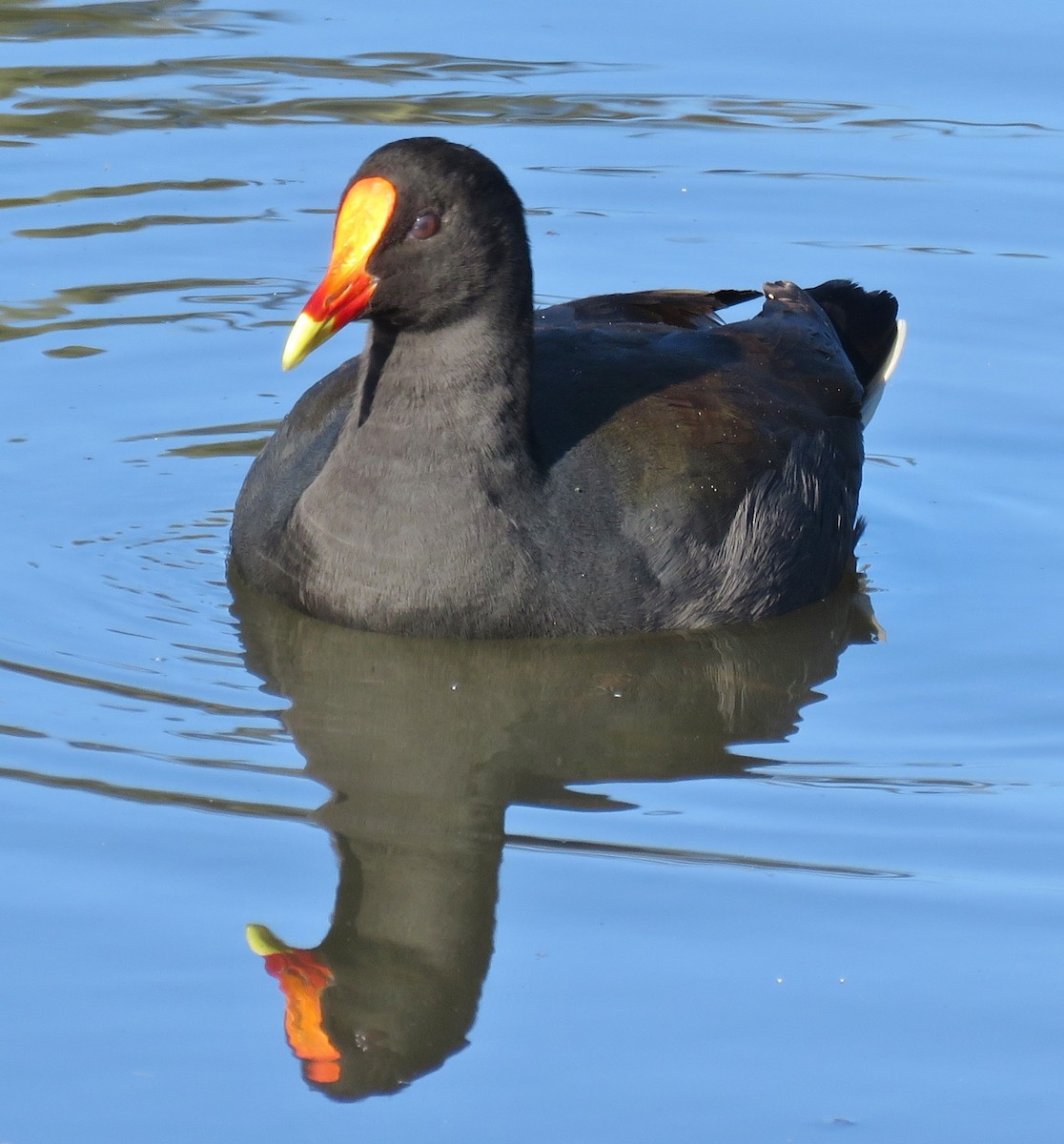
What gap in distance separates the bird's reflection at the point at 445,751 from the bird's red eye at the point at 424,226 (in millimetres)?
1219

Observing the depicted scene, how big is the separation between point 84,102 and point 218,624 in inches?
209

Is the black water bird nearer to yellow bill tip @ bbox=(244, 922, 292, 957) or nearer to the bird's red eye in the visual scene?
the bird's red eye

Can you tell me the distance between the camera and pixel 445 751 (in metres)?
6.29

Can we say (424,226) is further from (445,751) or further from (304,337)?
(445,751)

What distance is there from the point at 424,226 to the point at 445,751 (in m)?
1.52

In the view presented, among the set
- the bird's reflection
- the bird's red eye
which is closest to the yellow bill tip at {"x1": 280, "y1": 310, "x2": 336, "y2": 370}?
the bird's red eye

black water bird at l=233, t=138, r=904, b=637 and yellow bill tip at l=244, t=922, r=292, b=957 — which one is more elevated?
black water bird at l=233, t=138, r=904, b=637

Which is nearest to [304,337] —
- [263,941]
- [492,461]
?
[492,461]

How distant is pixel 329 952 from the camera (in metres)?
5.13

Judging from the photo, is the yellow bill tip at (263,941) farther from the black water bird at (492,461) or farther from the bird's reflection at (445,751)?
the black water bird at (492,461)

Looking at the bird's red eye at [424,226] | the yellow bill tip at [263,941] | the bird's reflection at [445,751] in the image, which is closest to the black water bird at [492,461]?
the bird's red eye at [424,226]

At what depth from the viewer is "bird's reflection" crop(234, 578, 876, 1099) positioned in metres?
4.96

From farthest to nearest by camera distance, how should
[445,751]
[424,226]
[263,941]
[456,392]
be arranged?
[456,392]
[424,226]
[445,751]
[263,941]

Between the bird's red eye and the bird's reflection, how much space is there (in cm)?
122
